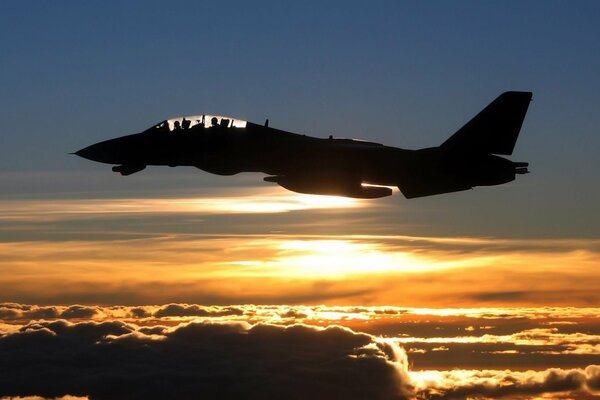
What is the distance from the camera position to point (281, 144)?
41.6m

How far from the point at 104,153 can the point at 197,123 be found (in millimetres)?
5687

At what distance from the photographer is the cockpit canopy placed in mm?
41938

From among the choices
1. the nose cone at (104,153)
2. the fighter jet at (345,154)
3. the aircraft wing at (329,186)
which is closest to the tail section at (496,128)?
the fighter jet at (345,154)

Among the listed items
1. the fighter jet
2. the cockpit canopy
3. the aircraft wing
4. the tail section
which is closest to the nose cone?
the fighter jet

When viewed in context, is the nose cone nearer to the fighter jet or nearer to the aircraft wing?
the fighter jet

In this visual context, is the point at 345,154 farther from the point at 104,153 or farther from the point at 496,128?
the point at 104,153

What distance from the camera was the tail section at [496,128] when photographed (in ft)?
136

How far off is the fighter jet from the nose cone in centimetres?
6

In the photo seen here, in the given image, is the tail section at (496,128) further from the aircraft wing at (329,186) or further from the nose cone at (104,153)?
the nose cone at (104,153)

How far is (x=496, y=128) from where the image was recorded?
41406 millimetres

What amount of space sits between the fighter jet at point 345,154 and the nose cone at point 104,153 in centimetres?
6

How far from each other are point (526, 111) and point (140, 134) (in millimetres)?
22306

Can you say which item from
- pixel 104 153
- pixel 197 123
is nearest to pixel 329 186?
pixel 197 123

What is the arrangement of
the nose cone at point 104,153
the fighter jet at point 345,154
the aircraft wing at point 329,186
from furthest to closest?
the nose cone at point 104,153
the fighter jet at point 345,154
the aircraft wing at point 329,186
